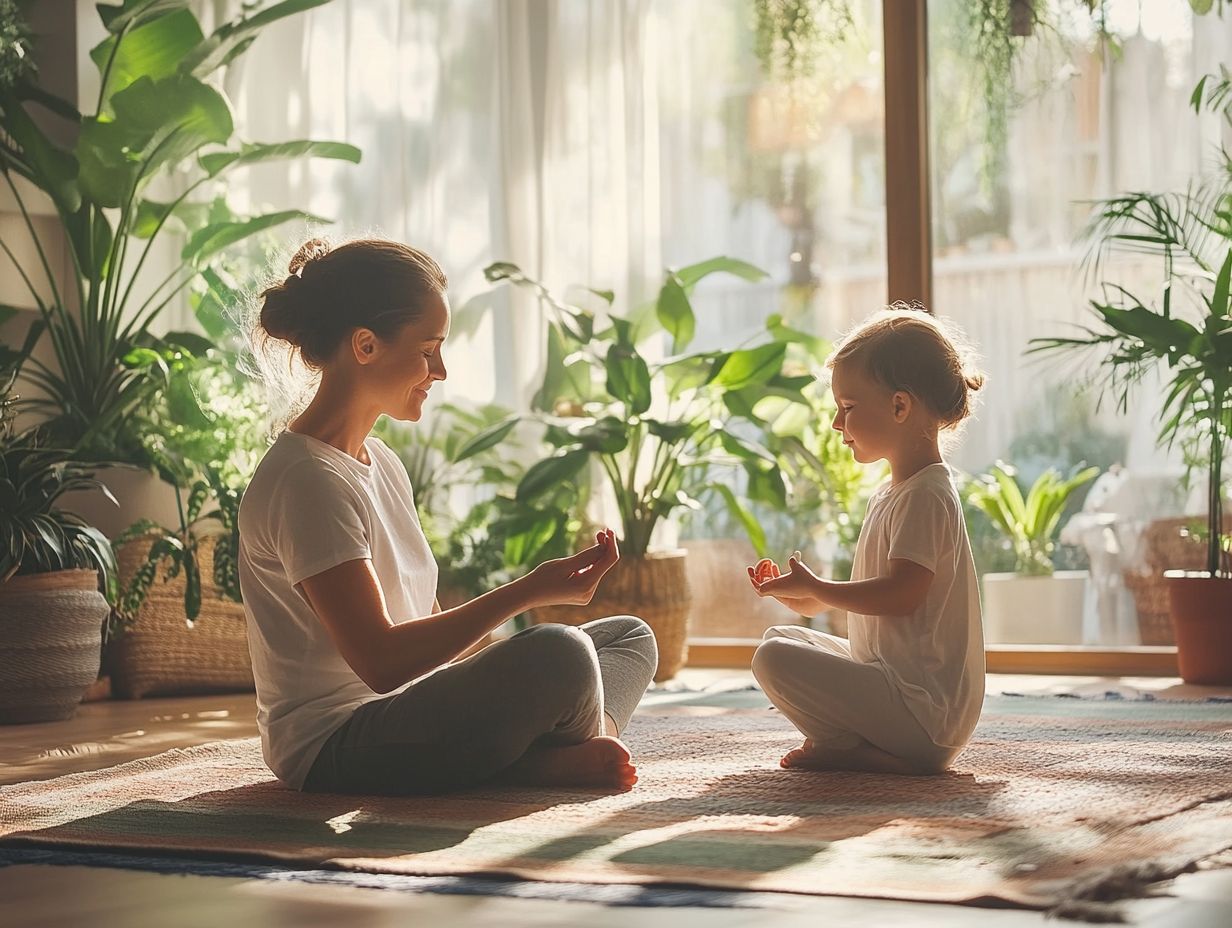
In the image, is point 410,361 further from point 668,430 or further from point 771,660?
point 668,430

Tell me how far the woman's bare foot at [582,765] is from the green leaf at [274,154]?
2345mm

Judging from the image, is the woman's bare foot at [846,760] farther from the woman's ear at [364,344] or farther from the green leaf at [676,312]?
the green leaf at [676,312]

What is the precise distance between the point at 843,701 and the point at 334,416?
816mm

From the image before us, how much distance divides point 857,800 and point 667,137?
2.81 metres

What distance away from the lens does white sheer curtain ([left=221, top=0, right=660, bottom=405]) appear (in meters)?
4.41

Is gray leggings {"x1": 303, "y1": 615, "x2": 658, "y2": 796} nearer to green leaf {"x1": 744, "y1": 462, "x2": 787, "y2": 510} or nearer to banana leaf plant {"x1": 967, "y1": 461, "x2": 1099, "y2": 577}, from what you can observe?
green leaf {"x1": 744, "y1": 462, "x2": 787, "y2": 510}

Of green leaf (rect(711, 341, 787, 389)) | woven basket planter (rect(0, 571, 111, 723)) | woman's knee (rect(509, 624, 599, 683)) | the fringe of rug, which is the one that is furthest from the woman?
green leaf (rect(711, 341, 787, 389))

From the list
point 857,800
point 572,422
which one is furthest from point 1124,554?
point 857,800

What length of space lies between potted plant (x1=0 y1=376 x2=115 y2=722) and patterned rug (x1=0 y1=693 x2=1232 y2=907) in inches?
31.0

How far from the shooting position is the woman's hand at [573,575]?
75.4 inches

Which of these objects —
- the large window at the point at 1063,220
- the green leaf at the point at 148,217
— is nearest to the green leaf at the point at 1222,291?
the large window at the point at 1063,220

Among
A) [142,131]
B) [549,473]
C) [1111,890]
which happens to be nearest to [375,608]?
[1111,890]

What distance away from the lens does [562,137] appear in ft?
14.6

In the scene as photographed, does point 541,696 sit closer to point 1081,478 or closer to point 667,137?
point 1081,478
